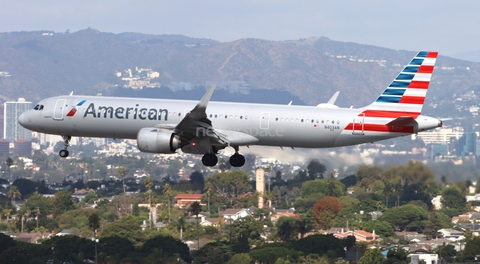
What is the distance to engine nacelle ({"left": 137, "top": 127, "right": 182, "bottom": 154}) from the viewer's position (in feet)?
200

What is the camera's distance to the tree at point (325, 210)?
487ft

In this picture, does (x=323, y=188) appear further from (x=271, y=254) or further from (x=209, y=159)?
(x=209, y=159)

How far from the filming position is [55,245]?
113m

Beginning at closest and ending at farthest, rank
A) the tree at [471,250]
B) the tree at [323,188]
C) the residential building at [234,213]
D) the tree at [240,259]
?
the tree at [240,259] → the tree at [471,250] → the residential building at [234,213] → the tree at [323,188]

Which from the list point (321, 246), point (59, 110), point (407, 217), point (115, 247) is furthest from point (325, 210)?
point (59, 110)

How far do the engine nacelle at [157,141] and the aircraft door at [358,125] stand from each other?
11.2 m

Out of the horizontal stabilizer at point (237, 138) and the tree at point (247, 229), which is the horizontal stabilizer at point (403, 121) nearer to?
the horizontal stabilizer at point (237, 138)

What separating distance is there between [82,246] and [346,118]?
58.0m

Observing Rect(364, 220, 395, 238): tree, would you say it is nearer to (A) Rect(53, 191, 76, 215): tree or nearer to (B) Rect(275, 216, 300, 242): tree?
(B) Rect(275, 216, 300, 242): tree

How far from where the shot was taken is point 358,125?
60.8 metres

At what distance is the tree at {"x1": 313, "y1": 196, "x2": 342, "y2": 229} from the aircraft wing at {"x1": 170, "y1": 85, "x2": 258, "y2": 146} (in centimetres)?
8625

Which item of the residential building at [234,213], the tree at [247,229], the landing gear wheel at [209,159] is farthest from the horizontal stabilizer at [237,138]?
the residential building at [234,213]

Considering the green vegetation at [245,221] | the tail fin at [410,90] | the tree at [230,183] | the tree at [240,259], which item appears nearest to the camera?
the tail fin at [410,90]

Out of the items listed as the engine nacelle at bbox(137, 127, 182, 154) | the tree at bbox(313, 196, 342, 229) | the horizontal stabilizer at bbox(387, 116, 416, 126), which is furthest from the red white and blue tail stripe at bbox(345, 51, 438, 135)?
the tree at bbox(313, 196, 342, 229)
